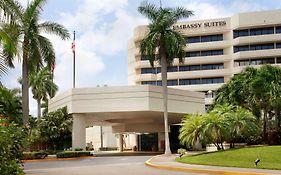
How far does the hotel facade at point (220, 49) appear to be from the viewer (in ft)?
237

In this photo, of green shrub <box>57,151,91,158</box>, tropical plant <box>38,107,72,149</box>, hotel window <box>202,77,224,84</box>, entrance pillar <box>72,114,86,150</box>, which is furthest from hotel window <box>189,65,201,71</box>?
green shrub <box>57,151,91,158</box>

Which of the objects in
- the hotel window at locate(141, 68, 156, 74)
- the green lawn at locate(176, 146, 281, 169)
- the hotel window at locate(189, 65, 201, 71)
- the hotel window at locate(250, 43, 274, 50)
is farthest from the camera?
the hotel window at locate(141, 68, 156, 74)

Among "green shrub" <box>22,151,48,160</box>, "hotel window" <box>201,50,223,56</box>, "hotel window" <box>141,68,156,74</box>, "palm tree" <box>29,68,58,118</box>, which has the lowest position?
"green shrub" <box>22,151,48,160</box>

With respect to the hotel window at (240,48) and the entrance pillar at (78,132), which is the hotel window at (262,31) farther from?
the entrance pillar at (78,132)

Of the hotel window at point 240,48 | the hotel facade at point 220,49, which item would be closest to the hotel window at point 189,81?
the hotel facade at point 220,49

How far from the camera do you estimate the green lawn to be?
72.3 ft

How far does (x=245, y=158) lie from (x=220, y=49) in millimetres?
53534

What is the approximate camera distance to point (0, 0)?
10695mm

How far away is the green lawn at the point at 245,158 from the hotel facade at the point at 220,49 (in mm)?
46861

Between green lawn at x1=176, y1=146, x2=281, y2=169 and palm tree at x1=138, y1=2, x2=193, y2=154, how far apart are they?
13175 mm

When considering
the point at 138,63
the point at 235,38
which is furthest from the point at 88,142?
the point at 235,38

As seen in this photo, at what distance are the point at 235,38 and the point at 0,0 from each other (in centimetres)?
6633

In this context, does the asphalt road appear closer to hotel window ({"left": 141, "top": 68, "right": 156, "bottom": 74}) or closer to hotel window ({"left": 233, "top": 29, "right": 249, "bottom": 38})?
hotel window ({"left": 233, "top": 29, "right": 249, "bottom": 38})

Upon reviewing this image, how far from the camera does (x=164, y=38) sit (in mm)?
39125
